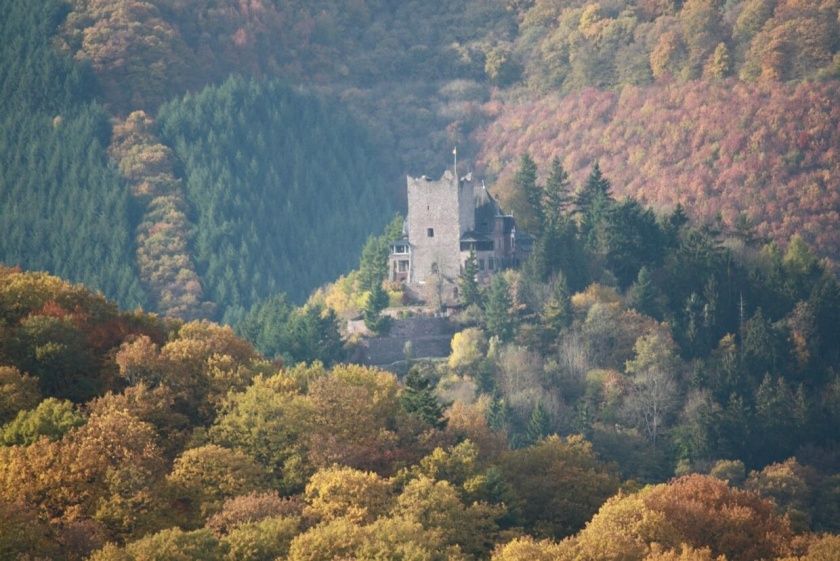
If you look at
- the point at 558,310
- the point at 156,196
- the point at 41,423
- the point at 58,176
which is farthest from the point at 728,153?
the point at 41,423

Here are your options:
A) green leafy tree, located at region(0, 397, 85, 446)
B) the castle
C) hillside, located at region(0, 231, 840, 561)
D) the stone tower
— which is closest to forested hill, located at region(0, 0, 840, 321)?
the castle

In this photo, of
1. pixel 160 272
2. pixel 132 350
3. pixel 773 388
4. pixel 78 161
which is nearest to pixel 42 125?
pixel 78 161

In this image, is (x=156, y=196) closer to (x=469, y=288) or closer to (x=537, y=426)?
(x=469, y=288)

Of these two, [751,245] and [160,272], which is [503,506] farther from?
[160,272]

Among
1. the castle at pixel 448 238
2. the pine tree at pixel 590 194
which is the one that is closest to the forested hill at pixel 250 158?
the pine tree at pixel 590 194

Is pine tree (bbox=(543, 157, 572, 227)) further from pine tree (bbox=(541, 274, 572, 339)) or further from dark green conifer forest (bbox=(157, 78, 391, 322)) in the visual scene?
dark green conifer forest (bbox=(157, 78, 391, 322))
